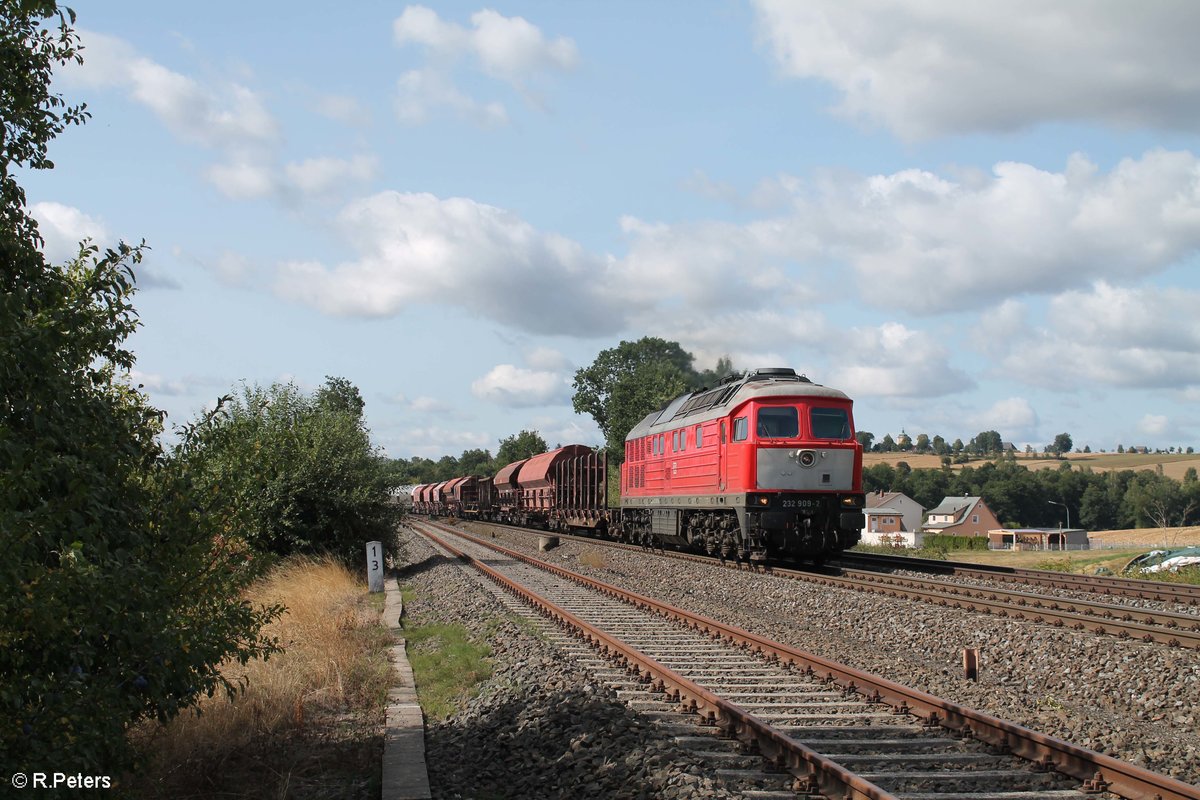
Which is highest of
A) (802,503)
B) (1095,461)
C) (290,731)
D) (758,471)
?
(1095,461)

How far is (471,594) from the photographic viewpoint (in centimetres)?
1847

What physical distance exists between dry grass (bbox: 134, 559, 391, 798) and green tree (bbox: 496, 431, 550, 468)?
99.4m

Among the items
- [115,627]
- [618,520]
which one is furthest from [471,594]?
[618,520]

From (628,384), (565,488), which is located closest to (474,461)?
(628,384)

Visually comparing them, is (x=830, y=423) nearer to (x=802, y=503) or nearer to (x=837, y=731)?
(x=802, y=503)

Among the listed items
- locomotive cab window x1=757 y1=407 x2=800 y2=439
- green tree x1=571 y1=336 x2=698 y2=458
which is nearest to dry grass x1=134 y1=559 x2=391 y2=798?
locomotive cab window x1=757 y1=407 x2=800 y2=439

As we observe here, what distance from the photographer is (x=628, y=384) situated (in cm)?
7519

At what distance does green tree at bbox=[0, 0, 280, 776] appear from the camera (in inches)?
191

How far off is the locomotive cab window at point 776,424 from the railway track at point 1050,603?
8.93 ft

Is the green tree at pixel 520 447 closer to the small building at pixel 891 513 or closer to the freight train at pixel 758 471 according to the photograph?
the small building at pixel 891 513

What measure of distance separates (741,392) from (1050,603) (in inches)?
328

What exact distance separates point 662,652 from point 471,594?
775 cm

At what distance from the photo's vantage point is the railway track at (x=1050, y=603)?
12.0 meters

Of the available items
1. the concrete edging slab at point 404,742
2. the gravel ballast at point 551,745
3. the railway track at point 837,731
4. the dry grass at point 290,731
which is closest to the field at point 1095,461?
the railway track at point 837,731
